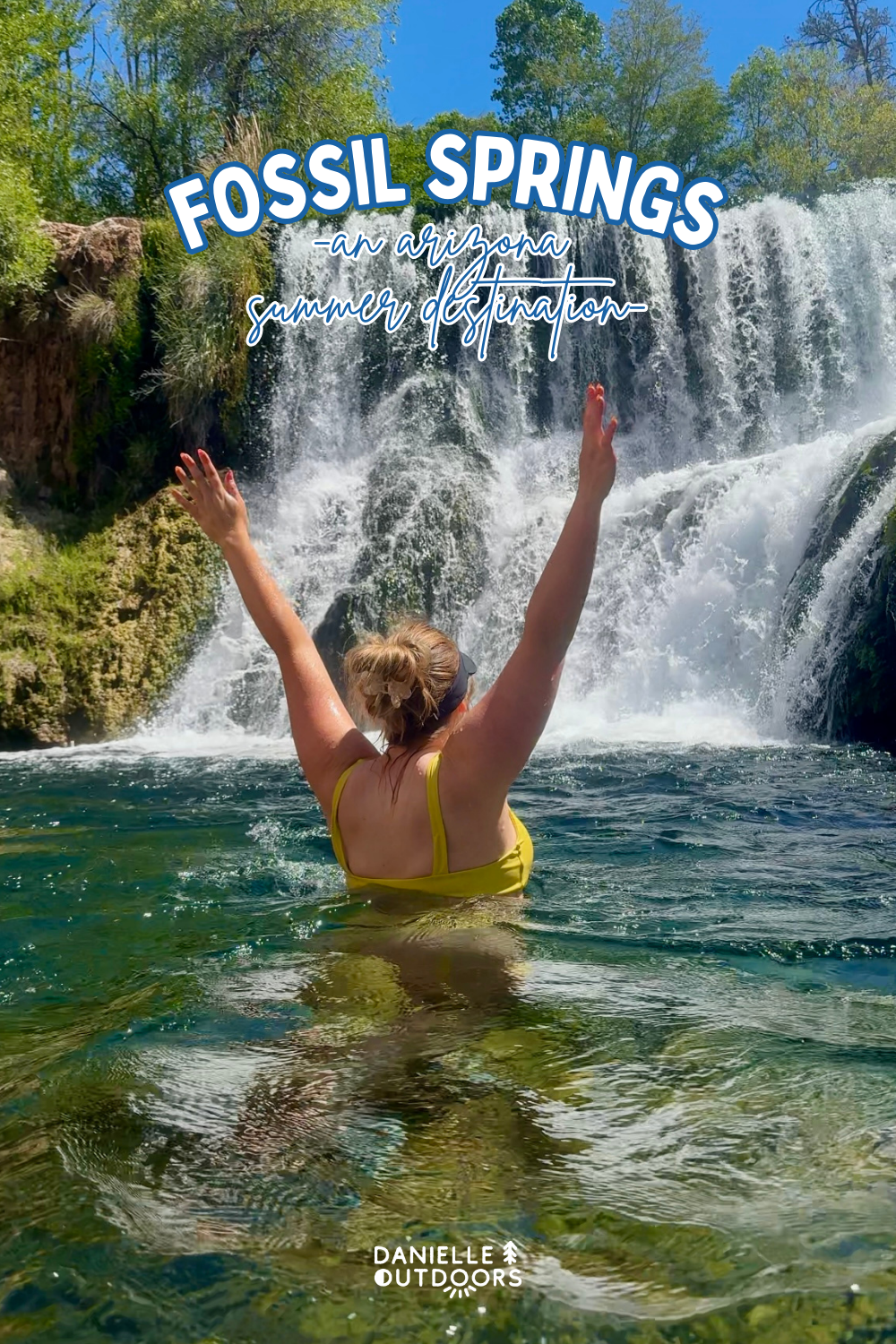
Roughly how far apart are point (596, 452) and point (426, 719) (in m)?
0.79

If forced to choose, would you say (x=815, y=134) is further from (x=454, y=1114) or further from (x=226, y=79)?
(x=454, y=1114)

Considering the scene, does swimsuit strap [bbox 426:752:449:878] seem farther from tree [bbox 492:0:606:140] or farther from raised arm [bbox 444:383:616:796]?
tree [bbox 492:0:606:140]

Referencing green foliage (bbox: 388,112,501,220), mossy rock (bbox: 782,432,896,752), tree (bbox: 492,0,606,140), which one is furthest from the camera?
tree (bbox: 492,0,606,140)

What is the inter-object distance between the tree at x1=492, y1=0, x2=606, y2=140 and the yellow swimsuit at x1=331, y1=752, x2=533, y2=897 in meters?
40.4

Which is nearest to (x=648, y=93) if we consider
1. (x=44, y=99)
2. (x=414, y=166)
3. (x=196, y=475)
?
(x=414, y=166)

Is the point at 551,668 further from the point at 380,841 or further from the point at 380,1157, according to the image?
the point at 380,1157

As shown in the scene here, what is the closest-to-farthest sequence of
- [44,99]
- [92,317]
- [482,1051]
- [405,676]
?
1. [482,1051]
2. [405,676]
3. [92,317]
4. [44,99]

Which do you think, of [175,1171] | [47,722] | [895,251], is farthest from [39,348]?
[175,1171]

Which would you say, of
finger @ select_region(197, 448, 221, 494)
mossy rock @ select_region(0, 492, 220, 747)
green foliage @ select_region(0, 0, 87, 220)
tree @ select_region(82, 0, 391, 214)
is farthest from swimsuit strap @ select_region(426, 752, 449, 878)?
tree @ select_region(82, 0, 391, 214)

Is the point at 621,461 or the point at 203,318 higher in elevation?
the point at 203,318

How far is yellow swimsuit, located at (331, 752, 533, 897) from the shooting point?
3102 millimetres

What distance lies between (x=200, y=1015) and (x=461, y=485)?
1250cm

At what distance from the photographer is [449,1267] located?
1.76m

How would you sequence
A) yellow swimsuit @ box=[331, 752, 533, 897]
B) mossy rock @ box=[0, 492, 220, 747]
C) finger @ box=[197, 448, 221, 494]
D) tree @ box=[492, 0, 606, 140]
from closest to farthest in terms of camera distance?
yellow swimsuit @ box=[331, 752, 533, 897]
finger @ box=[197, 448, 221, 494]
mossy rock @ box=[0, 492, 220, 747]
tree @ box=[492, 0, 606, 140]
